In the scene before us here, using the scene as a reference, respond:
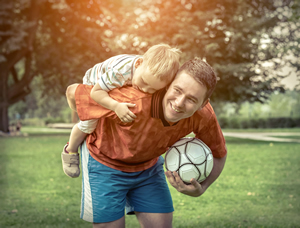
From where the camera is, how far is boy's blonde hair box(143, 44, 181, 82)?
101 inches

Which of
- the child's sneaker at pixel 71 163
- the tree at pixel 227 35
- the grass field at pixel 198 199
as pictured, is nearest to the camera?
the child's sneaker at pixel 71 163

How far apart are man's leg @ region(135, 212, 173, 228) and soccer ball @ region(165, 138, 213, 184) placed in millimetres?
396

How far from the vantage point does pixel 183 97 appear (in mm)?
2502

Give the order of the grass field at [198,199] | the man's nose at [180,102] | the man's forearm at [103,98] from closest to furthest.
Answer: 1. the man's nose at [180,102]
2. the man's forearm at [103,98]
3. the grass field at [198,199]

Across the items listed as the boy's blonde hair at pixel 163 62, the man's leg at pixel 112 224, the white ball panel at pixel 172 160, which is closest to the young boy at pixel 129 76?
the boy's blonde hair at pixel 163 62

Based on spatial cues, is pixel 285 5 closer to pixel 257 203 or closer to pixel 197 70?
pixel 257 203

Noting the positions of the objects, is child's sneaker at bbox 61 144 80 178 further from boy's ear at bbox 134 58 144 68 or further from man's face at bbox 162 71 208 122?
man's face at bbox 162 71 208 122

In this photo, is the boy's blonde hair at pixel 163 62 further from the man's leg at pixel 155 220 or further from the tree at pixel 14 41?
the tree at pixel 14 41

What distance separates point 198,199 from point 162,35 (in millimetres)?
14557

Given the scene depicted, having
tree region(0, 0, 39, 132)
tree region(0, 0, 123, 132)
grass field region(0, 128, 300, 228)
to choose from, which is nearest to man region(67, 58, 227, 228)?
grass field region(0, 128, 300, 228)

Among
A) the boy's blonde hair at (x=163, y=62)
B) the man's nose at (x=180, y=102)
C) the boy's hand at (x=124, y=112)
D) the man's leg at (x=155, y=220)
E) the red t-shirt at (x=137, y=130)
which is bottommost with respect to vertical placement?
the man's leg at (x=155, y=220)

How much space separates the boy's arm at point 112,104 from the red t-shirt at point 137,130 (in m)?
0.07

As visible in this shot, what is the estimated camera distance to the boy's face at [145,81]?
2609 millimetres

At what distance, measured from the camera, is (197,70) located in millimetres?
2521
